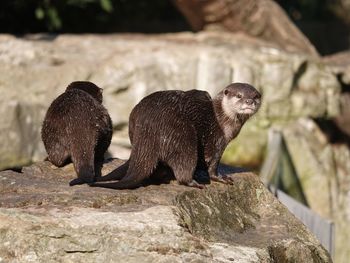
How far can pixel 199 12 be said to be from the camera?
10.1 meters

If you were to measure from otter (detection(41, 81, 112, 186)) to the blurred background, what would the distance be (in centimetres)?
320

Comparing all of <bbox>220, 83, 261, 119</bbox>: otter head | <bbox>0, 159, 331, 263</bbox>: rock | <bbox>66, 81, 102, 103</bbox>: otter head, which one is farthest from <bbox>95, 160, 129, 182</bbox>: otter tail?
<bbox>66, 81, 102, 103</bbox>: otter head

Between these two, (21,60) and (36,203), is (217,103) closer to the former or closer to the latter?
(36,203)

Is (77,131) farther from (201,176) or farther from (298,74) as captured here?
(298,74)

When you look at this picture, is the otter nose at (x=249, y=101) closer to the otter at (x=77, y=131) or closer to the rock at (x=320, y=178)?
the otter at (x=77, y=131)

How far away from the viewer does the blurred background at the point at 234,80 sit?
8891 millimetres

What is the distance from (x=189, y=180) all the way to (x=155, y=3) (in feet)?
25.8

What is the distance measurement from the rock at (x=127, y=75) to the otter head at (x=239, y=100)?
3604mm

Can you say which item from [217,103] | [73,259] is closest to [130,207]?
[73,259]

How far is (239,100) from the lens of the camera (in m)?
4.96

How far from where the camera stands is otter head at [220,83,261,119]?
4.92 metres

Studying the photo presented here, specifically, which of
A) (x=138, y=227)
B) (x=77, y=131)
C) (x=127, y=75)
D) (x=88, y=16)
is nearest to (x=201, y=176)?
(x=77, y=131)

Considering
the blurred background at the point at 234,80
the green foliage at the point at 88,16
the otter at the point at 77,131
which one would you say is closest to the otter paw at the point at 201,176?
the otter at the point at 77,131

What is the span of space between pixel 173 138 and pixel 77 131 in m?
0.69
